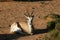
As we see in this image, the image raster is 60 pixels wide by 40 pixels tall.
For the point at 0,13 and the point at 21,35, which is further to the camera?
the point at 0,13

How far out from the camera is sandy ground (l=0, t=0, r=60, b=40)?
1403cm

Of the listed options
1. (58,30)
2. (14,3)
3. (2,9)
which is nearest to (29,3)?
(14,3)

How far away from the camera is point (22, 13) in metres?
18.6

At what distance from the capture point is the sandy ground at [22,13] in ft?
46.0

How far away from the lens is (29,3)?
68.9 ft

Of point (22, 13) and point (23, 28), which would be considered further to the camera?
point (22, 13)

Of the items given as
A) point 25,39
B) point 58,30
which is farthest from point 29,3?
point 58,30

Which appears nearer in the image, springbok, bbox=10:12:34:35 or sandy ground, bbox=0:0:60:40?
sandy ground, bbox=0:0:60:40

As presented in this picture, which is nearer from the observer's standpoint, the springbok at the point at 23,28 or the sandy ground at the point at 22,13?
the sandy ground at the point at 22,13

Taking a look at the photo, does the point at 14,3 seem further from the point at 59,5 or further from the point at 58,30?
the point at 58,30

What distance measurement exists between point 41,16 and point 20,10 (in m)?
1.72

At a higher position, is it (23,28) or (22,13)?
(22,13)

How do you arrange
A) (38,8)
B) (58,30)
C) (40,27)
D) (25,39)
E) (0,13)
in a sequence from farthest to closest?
(38,8) < (0,13) < (40,27) < (25,39) < (58,30)

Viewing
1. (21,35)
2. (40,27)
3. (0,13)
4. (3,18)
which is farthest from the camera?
(0,13)
